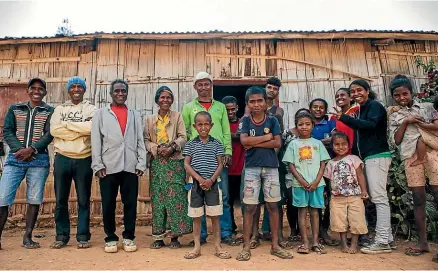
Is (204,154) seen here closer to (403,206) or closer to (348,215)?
(348,215)

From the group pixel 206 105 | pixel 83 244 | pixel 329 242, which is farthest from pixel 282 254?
pixel 83 244

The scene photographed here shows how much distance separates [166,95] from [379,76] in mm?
4512

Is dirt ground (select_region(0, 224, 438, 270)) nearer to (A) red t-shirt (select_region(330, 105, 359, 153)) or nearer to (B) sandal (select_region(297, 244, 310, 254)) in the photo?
(B) sandal (select_region(297, 244, 310, 254))

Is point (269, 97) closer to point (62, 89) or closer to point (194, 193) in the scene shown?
point (194, 193)

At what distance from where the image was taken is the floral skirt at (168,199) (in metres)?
3.68

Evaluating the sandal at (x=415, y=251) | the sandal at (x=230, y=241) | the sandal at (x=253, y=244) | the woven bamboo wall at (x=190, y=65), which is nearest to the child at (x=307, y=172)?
the sandal at (x=253, y=244)

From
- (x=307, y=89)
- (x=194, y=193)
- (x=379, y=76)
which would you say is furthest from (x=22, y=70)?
(x=379, y=76)

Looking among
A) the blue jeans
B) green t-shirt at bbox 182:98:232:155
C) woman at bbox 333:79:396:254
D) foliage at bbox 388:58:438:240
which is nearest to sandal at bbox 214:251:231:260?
the blue jeans

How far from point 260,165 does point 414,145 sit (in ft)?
5.17

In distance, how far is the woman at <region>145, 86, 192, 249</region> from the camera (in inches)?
145

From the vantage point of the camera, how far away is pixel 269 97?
403 centimetres

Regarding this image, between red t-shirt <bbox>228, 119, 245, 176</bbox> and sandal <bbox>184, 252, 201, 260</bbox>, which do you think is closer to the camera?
sandal <bbox>184, 252, 201, 260</bbox>

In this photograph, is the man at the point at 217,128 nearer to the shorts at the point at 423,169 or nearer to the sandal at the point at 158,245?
the sandal at the point at 158,245

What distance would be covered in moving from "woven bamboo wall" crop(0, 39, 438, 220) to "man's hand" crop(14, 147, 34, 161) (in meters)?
2.55
